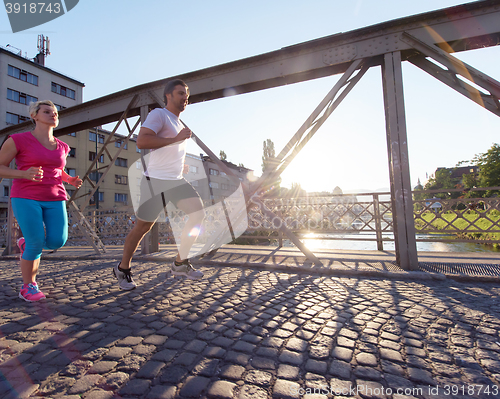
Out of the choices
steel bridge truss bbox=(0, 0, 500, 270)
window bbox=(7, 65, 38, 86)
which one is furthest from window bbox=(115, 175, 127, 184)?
steel bridge truss bbox=(0, 0, 500, 270)

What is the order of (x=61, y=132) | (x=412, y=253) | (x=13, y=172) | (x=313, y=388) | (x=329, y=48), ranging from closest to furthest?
(x=313, y=388)
(x=13, y=172)
(x=412, y=253)
(x=329, y=48)
(x=61, y=132)

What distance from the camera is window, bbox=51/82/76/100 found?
111 ft

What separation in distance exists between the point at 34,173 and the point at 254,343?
2.50 meters

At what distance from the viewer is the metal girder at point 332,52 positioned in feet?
12.5

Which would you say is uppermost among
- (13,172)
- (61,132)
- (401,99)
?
(61,132)

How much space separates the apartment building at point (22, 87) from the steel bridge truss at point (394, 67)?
32322mm

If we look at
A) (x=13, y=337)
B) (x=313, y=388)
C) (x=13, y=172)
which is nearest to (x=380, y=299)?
(x=313, y=388)

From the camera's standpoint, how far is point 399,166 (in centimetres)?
410

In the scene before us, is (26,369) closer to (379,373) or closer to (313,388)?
(313,388)

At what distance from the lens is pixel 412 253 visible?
13.1 feet

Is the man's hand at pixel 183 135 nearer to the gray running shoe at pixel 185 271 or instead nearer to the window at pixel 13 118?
the gray running shoe at pixel 185 271

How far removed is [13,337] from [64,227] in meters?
1.39

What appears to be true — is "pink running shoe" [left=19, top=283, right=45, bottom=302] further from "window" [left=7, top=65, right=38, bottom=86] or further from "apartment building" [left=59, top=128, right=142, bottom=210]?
"window" [left=7, top=65, right=38, bottom=86]

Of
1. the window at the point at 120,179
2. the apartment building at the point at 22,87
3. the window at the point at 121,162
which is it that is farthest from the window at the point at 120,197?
the apartment building at the point at 22,87
